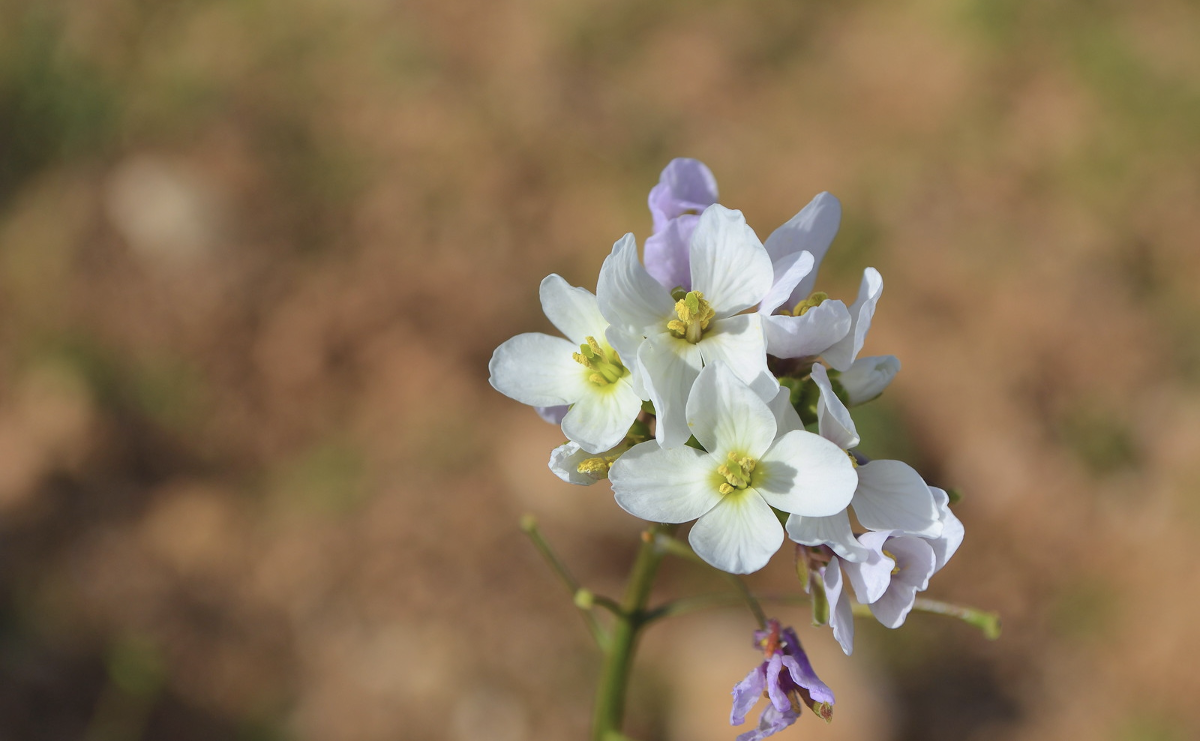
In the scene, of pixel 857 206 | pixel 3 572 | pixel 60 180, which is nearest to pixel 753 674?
pixel 3 572

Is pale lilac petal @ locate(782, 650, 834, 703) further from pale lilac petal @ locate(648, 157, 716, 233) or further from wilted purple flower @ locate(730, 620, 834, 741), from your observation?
pale lilac petal @ locate(648, 157, 716, 233)

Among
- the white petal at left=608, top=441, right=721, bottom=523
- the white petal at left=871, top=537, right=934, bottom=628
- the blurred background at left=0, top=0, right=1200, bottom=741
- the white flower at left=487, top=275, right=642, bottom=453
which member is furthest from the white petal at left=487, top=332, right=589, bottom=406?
the blurred background at left=0, top=0, right=1200, bottom=741

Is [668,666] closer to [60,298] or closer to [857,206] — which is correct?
[857,206]

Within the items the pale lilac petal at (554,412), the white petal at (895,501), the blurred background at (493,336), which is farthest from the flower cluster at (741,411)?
the blurred background at (493,336)

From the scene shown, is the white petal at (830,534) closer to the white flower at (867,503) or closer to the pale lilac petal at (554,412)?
the white flower at (867,503)

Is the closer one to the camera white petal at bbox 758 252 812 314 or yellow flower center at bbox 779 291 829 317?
white petal at bbox 758 252 812 314

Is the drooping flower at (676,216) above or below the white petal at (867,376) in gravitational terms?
above

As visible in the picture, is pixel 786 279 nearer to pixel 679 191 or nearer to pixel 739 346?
pixel 739 346
